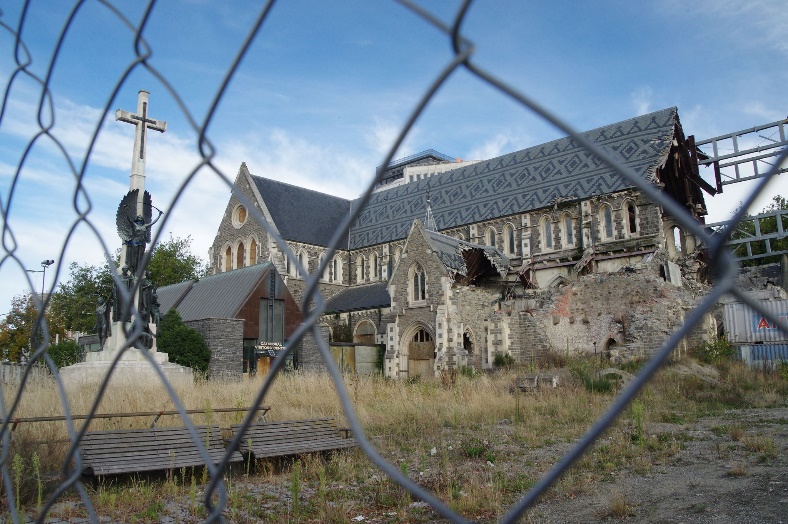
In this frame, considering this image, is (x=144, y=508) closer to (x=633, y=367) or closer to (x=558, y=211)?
(x=633, y=367)

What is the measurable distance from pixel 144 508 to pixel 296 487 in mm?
1484

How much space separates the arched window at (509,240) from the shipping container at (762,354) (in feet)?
39.1

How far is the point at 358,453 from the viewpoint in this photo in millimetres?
9133

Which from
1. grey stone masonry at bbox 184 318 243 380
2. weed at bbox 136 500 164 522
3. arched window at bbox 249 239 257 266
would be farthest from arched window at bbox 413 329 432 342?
weed at bbox 136 500 164 522

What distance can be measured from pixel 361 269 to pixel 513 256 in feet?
32.0

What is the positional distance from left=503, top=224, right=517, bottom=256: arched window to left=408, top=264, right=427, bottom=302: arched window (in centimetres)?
635

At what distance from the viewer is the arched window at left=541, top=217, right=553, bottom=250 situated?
2833 cm

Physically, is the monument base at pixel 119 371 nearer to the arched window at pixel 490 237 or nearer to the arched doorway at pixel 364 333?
the arched doorway at pixel 364 333

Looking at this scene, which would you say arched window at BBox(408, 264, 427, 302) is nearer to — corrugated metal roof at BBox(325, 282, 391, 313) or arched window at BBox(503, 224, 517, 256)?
corrugated metal roof at BBox(325, 282, 391, 313)

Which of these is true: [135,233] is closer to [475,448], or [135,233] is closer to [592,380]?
[475,448]

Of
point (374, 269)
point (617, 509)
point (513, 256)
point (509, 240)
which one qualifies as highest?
point (509, 240)

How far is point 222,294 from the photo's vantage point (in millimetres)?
24484

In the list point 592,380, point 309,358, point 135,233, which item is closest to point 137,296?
point 135,233

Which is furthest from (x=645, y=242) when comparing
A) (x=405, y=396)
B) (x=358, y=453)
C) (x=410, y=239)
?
(x=358, y=453)
